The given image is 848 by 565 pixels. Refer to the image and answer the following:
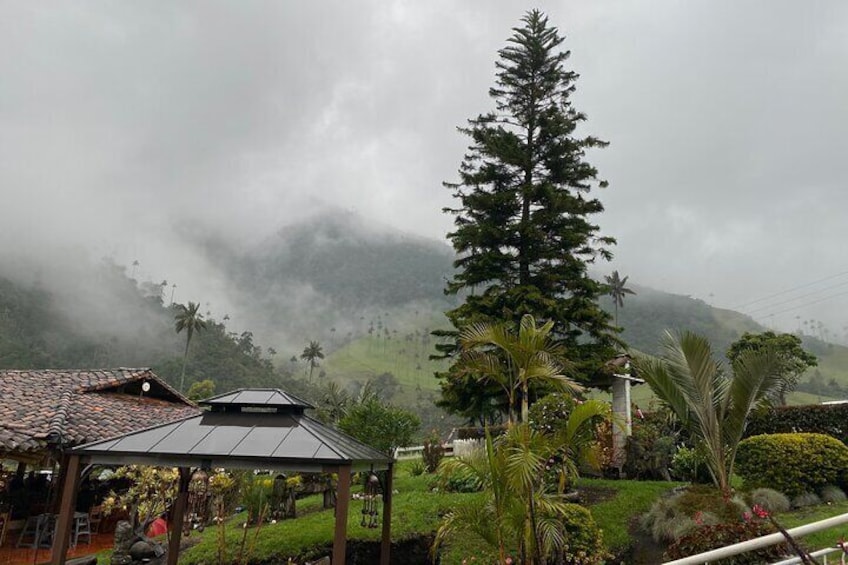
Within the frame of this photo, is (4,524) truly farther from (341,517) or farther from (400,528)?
(341,517)

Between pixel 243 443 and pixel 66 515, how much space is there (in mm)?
2514

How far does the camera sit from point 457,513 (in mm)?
7156

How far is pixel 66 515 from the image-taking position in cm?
710

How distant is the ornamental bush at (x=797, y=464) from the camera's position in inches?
389

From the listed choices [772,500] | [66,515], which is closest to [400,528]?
[66,515]

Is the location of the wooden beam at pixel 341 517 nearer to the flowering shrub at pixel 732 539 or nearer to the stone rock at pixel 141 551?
the flowering shrub at pixel 732 539

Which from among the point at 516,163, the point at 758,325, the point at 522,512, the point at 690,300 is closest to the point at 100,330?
the point at 516,163

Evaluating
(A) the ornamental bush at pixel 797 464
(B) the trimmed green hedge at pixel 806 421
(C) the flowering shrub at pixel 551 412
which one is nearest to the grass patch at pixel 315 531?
(C) the flowering shrub at pixel 551 412

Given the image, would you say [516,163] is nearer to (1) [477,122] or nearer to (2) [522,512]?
(1) [477,122]

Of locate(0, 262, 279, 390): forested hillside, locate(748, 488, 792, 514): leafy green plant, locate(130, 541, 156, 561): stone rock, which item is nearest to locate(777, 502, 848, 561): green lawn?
locate(748, 488, 792, 514): leafy green plant

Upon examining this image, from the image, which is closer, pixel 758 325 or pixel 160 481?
pixel 160 481

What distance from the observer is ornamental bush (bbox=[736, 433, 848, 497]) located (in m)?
9.89

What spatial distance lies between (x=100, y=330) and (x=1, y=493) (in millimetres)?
87311

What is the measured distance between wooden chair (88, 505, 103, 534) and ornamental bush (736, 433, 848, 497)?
50.2 ft
